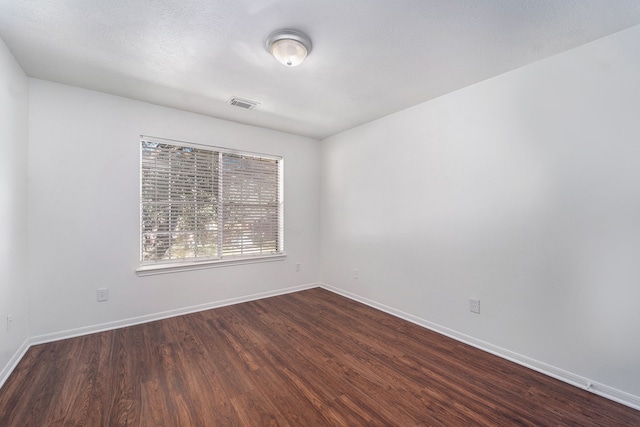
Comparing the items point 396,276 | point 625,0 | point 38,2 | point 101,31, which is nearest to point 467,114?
point 625,0

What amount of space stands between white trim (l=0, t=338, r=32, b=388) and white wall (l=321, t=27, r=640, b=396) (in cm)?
349

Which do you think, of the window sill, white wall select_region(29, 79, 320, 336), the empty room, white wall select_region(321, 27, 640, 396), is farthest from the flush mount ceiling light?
the window sill

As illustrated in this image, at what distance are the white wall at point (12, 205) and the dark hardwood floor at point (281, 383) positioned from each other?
0.31 metres

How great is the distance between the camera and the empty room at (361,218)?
5.72 feet

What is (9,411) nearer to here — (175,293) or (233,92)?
(175,293)

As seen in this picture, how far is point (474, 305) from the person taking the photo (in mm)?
2562

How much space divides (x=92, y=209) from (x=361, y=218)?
3.14 metres

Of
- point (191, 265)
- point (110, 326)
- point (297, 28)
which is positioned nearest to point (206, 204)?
point (191, 265)

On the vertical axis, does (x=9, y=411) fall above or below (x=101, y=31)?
below

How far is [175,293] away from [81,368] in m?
1.13

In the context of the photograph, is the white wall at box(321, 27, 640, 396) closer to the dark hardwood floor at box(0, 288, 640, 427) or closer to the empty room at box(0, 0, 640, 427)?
the empty room at box(0, 0, 640, 427)

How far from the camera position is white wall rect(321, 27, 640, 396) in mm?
1820

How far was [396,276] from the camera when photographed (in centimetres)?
329

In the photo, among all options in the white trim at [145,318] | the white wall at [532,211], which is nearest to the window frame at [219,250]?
the white trim at [145,318]
